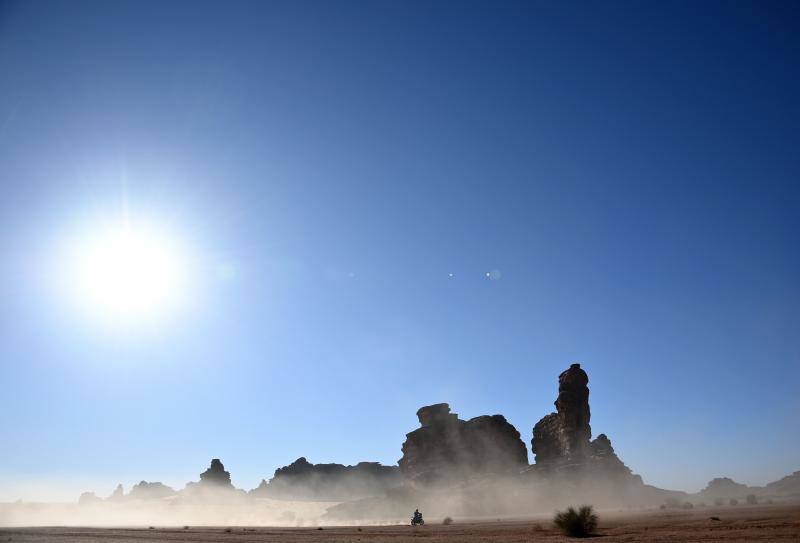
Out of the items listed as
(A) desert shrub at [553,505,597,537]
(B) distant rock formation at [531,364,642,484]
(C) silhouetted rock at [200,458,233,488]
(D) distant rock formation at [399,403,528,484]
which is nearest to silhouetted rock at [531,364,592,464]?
(B) distant rock formation at [531,364,642,484]

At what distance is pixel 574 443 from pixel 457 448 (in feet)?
104

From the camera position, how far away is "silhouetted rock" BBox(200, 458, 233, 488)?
17612cm

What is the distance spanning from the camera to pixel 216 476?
17800 centimetres

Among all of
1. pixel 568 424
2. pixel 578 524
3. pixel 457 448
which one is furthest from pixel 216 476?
pixel 578 524

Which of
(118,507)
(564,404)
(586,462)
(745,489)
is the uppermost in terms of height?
(564,404)

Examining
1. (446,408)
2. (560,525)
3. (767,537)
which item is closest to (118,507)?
(446,408)

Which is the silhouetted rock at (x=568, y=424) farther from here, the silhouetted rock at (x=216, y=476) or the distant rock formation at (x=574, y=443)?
the silhouetted rock at (x=216, y=476)

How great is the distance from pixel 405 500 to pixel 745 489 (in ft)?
464

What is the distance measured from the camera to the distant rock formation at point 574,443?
94.4m

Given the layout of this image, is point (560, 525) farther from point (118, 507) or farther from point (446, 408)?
point (118, 507)

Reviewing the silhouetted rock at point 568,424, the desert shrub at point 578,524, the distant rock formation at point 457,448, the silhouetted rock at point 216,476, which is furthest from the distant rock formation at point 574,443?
the silhouetted rock at point 216,476

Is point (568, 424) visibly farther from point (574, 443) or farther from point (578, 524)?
point (578, 524)

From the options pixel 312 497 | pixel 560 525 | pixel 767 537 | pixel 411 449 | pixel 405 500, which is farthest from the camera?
pixel 312 497

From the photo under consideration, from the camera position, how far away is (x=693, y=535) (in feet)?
80.4
